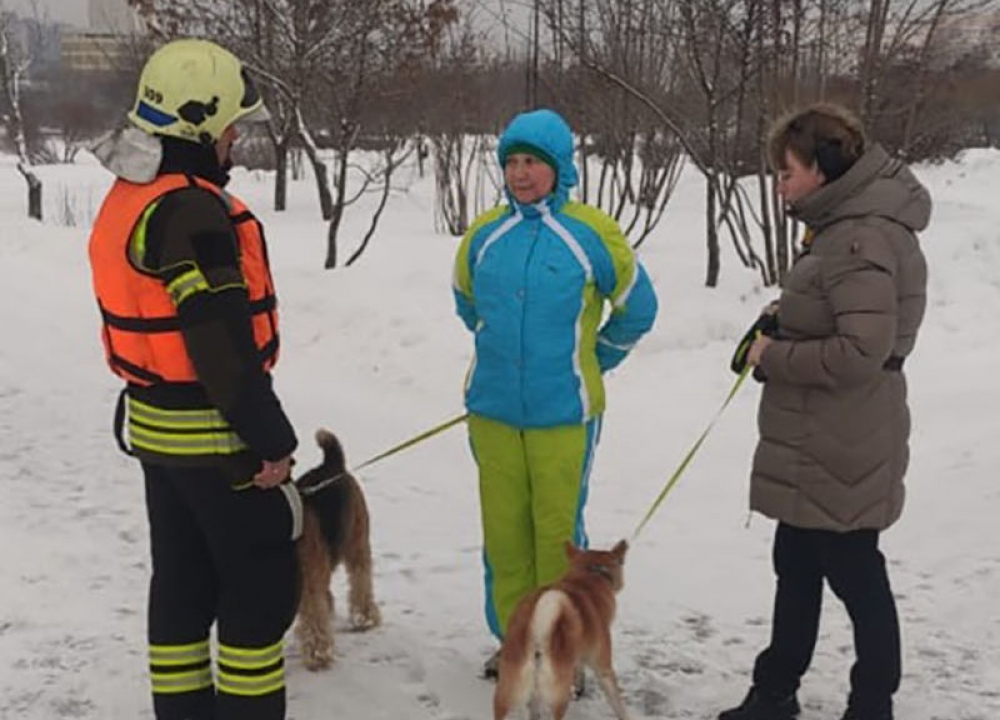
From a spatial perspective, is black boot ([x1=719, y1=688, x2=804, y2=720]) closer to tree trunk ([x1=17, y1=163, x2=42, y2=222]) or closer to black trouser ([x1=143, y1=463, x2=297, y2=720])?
black trouser ([x1=143, y1=463, x2=297, y2=720])

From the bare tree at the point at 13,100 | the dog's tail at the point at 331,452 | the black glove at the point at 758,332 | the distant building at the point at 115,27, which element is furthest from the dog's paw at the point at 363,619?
the bare tree at the point at 13,100

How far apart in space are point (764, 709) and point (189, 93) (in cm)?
262

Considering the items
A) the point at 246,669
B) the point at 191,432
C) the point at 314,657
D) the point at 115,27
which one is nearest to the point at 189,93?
the point at 191,432

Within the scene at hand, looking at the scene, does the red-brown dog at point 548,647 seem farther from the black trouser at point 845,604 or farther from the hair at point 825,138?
the hair at point 825,138

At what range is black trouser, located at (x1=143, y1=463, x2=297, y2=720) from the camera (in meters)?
2.88

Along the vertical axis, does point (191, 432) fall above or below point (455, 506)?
above

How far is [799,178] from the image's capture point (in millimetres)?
3201

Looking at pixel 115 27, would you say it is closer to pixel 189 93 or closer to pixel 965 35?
pixel 965 35

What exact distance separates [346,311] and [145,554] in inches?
196

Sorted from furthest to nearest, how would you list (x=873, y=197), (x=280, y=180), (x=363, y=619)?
1. (x=280, y=180)
2. (x=363, y=619)
3. (x=873, y=197)

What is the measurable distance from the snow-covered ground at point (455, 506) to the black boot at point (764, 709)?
0.11 meters

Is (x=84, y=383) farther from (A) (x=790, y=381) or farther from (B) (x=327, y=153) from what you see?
(B) (x=327, y=153)

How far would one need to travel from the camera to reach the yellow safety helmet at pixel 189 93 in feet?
8.94

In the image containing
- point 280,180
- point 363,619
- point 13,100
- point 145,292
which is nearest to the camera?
point 145,292
